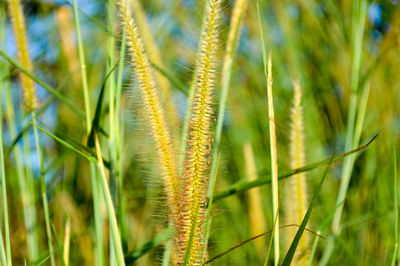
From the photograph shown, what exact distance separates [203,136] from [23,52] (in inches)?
18.4

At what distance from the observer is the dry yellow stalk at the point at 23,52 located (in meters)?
0.76

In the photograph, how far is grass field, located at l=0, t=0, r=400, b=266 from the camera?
499mm

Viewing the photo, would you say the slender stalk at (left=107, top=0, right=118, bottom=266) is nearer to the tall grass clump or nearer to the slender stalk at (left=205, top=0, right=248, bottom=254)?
the slender stalk at (left=205, top=0, right=248, bottom=254)

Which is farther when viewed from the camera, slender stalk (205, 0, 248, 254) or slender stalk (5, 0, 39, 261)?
slender stalk (5, 0, 39, 261)

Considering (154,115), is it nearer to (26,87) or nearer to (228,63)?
(228,63)

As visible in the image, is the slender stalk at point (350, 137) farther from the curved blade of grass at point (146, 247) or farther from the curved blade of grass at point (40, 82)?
the curved blade of grass at point (40, 82)

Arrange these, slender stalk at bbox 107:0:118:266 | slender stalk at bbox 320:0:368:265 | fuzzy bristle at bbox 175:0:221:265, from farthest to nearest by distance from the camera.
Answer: slender stalk at bbox 320:0:368:265
slender stalk at bbox 107:0:118:266
fuzzy bristle at bbox 175:0:221:265

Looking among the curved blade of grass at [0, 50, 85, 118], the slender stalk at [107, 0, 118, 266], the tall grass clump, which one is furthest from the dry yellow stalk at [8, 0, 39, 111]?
the tall grass clump

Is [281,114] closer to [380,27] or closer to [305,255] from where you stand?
[380,27]

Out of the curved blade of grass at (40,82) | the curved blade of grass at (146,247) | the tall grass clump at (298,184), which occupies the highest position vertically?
the curved blade of grass at (40,82)

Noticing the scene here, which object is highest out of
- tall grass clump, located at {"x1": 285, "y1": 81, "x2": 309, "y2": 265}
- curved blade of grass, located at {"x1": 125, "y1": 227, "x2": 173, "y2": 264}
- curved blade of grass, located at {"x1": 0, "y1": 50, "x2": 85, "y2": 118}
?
curved blade of grass, located at {"x1": 0, "y1": 50, "x2": 85, "y2": 118}

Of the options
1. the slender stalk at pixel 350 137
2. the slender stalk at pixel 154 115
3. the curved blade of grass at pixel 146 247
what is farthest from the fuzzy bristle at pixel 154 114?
the slender stalk at pixel 350 137

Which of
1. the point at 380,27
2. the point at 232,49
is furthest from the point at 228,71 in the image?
the point at 380,27

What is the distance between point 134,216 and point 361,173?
2.20 ft
